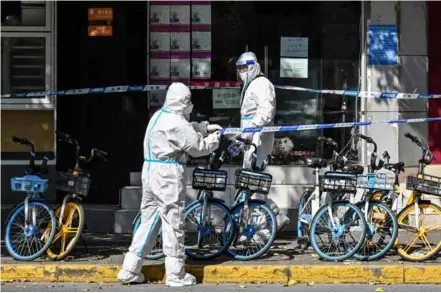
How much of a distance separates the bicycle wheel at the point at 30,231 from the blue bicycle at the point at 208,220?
99 centimetres

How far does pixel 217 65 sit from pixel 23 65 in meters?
2.89

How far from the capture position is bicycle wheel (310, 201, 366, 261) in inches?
306

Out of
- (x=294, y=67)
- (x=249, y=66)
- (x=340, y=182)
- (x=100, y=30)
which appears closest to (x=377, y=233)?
(x=340, y=182)

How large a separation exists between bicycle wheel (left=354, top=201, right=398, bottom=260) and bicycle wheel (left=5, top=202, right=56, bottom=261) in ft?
11.4

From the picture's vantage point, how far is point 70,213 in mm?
7941

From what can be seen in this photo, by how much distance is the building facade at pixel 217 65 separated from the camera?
33.0ft

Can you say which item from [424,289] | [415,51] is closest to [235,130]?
[424,289]

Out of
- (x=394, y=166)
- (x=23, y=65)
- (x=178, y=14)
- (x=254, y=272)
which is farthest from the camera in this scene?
(x=23, y=65)

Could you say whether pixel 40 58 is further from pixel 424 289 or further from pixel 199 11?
pixel 424 289

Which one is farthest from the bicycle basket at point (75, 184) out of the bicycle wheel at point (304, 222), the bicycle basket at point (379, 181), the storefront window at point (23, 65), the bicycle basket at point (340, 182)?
the bicycle basket at point (379, 181)

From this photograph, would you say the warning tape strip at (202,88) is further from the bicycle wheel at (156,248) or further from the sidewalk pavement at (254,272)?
the sidewalk pavement at (254,272)

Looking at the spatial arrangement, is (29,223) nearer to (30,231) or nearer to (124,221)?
(30,231)

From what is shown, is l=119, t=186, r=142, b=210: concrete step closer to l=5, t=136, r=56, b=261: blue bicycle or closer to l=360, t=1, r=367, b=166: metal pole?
l=5, t=136, r=56, b=261: blue bicycle

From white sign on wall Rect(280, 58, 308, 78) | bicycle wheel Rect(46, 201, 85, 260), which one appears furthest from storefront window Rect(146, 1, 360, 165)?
bicycle wheel Rect(46, 201, 85, 260)
